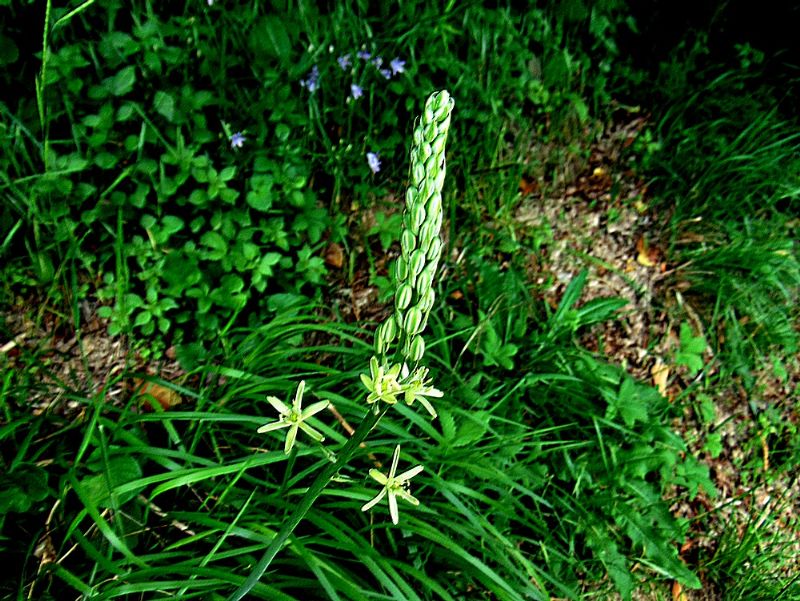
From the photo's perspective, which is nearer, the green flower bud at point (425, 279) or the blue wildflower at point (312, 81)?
the green flower bud at point (425, 279)

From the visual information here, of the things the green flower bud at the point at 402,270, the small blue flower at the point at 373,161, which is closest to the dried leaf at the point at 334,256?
the small blue flower at the point at 373,161

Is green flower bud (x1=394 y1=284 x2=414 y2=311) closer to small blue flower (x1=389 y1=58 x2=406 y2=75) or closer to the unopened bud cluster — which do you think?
the unopened bud cluster

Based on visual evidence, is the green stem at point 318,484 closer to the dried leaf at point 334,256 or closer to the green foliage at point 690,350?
the dried leaf at point 334,256

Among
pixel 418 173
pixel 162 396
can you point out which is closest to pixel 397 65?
pixel 162 396

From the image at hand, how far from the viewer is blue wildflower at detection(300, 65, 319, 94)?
3.25 m

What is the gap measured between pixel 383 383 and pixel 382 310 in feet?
A: 6.69

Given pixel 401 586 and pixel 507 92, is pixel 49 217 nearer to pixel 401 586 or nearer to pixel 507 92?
pixel 401 586

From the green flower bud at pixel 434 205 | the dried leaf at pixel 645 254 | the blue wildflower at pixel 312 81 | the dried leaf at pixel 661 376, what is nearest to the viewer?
the green flower bud at pixel 434 205

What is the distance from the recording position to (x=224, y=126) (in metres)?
3.01

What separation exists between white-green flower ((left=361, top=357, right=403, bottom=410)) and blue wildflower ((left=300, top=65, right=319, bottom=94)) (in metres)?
2.24

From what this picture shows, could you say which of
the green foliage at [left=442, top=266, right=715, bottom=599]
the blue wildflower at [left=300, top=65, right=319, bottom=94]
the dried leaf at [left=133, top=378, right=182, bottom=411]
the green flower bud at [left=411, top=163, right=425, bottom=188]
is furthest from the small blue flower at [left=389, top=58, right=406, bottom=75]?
the green flower bud at [left=411, top=163, right=425, bottom=188]

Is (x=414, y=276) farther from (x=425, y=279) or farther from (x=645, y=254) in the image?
(x=645, y=254)

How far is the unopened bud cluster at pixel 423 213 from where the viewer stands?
1.29 meters

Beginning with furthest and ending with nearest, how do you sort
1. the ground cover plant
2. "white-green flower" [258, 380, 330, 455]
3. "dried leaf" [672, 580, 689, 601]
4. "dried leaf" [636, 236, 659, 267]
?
"dried leaf" [636, 236, 659, 267] → "dried leaf" [672, 580, 689, 601] → the ground cover plant → "white-green flower" [258, 380, 330, 455]
